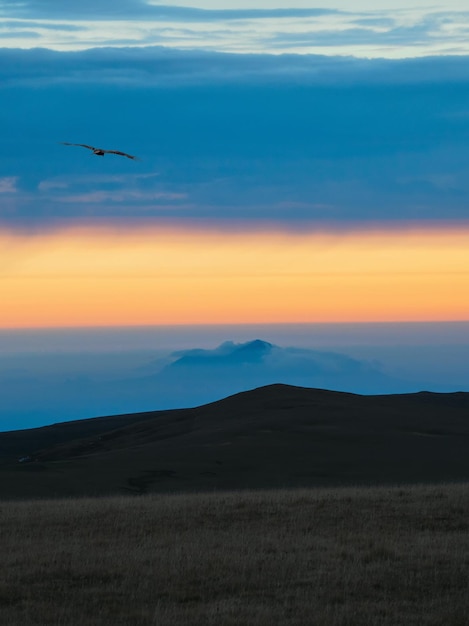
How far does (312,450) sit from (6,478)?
1222 cm

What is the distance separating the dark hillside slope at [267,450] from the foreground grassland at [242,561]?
9.95 meters

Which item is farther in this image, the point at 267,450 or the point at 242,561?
the point at 267,450

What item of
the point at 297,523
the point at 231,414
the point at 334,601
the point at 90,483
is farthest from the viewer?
the point at 231,414

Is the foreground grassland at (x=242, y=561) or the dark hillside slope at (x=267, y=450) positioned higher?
the dark hillside slope at (x=267, y=450)

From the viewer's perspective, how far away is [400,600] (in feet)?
45.1

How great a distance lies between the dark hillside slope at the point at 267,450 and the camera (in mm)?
34438

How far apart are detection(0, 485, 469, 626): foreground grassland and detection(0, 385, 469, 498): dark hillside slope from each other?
995cm

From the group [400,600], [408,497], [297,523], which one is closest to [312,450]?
[408,497]

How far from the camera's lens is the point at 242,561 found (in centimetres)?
1630

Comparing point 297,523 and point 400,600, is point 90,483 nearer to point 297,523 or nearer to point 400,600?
point 297,523

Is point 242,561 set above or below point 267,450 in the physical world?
below

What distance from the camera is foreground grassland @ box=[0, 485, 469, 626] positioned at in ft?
43.2

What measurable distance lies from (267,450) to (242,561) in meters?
24.1

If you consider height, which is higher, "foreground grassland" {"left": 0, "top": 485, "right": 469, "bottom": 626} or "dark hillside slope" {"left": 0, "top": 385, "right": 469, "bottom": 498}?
"dark hillside slope" {"left": 0, "top": 385, "right": 469, "bottom": 498}
